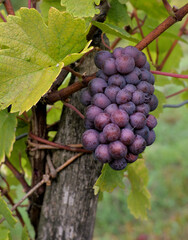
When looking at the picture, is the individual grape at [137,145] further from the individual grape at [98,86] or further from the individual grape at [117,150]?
the individual grape at [98,86]

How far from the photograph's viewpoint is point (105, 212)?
3.14 m

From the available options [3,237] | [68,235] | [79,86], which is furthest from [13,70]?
[68,235]

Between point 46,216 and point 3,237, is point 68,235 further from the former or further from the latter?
point 3,237

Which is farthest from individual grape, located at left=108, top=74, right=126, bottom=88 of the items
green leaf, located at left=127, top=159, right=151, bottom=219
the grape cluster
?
green leaf, located at left=127, top=159, right=151, bottom=219

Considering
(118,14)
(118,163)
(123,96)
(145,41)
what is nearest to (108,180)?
(118,163)

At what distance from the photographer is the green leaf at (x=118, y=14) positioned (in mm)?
937

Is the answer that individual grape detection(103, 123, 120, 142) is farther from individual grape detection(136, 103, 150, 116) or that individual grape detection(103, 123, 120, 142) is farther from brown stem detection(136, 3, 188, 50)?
brown stem detection(136, 3, 188, 50)

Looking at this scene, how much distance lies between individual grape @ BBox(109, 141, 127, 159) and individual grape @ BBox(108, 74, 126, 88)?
0.44 feet

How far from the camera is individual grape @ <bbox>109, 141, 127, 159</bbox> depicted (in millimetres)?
610

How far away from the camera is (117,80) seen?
66 centimetres

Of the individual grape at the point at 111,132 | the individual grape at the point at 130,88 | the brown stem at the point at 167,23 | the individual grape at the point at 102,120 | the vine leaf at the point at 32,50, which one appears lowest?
the individual grape at the point at 111,132

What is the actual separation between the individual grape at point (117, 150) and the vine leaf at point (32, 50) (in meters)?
0.19

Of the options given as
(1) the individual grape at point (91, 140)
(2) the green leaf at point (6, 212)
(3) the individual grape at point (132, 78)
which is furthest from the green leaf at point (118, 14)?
(2) the green leaf at point (6, 212)

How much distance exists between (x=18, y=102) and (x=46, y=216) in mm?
446
